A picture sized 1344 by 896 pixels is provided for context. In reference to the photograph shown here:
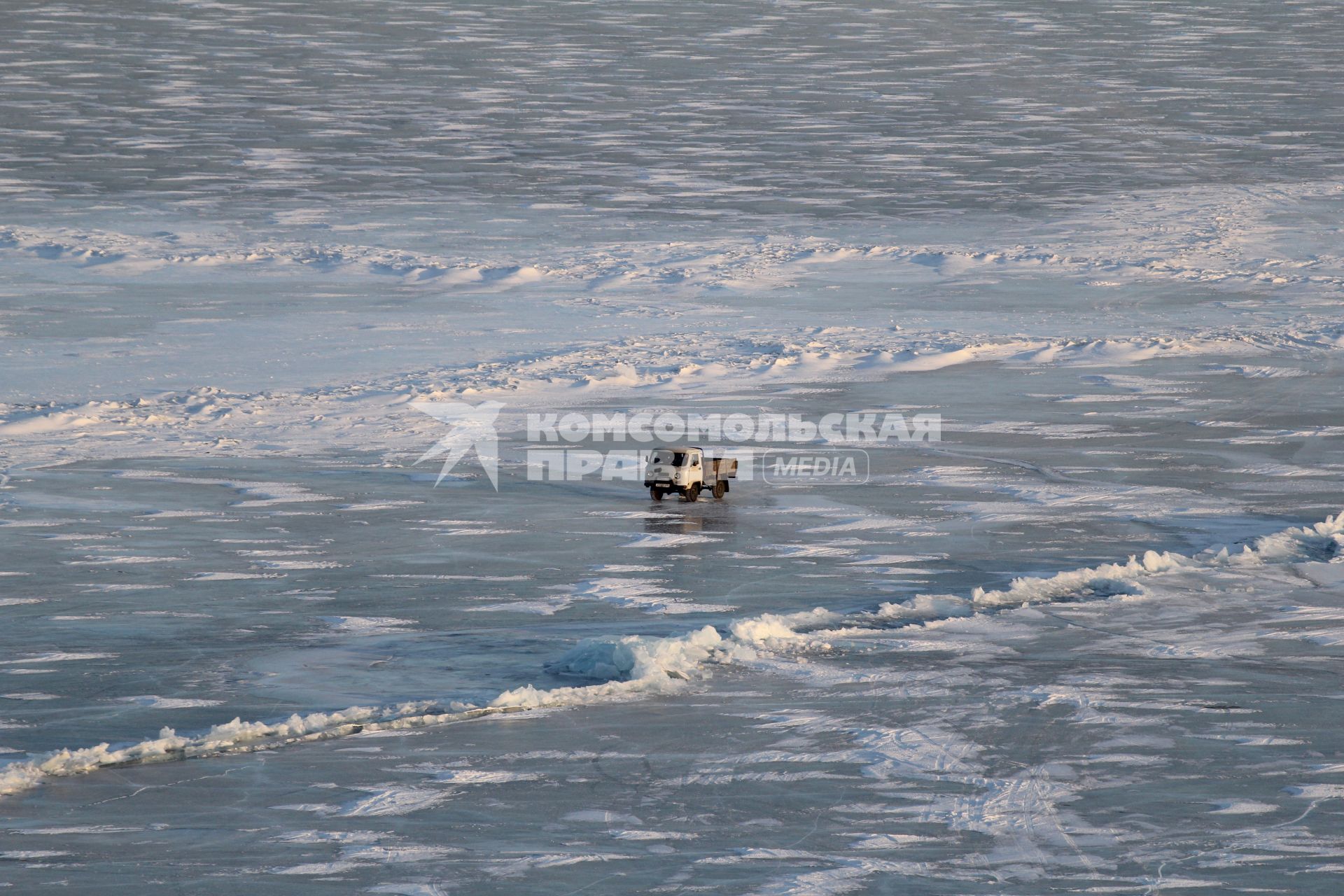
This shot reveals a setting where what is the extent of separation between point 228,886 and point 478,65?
36008 mm

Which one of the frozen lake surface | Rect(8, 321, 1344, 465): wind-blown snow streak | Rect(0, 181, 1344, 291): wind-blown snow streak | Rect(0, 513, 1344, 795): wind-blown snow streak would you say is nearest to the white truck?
the frozen lake surface

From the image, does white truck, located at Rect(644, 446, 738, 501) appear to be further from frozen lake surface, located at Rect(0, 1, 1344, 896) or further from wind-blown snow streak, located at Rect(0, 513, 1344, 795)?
wind-blown snow streak, located at Rect(0, 513, 1344, 795)

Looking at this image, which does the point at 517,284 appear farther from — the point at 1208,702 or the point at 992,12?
the point at 992,12

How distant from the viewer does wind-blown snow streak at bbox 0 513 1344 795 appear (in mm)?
7656

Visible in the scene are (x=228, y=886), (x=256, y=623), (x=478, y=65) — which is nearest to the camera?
(x=228, y=886)

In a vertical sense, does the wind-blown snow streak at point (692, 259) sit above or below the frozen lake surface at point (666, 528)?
above

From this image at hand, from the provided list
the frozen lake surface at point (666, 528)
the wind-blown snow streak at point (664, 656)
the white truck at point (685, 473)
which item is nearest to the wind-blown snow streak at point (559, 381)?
the frozen lake surface at point (666, 528)

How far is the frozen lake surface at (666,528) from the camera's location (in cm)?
697

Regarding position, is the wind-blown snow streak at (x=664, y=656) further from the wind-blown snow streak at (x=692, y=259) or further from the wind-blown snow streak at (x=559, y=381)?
the wind-blown snow streak at (x=692, y=259)

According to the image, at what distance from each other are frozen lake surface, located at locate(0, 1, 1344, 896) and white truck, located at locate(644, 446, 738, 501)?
0.18 metres

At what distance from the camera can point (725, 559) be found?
11109 millimetres

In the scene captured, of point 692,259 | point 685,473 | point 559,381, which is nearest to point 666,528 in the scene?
point 685,473

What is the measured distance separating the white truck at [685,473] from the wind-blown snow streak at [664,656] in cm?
277

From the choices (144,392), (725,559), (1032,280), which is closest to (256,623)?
(725,559)
